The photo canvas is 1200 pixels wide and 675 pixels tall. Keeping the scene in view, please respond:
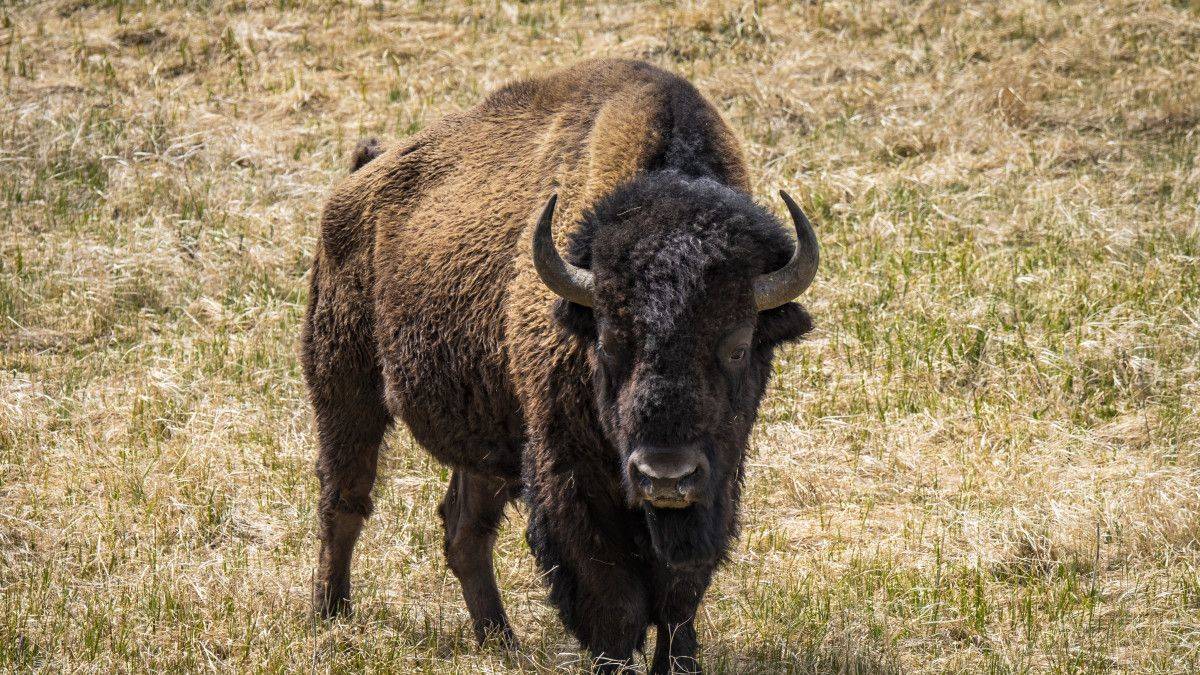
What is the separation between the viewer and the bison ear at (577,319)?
482 cm

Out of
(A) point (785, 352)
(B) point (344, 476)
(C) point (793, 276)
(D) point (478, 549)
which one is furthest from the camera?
(A) point (785, 352)

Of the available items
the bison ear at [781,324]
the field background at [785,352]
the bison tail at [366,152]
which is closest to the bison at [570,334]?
the bison ear at [781,324]

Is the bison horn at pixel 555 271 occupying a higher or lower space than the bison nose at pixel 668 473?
higher

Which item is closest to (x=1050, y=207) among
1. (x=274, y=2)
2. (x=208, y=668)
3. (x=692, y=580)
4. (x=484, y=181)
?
(x=484, y=181)

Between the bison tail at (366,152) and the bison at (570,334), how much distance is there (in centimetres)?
38

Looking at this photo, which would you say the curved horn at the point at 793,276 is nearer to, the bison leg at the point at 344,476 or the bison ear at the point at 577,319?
the bison ear at the point at 577,319

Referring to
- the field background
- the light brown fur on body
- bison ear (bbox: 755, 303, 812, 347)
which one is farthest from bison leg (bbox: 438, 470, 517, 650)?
bison ear (bbox: 755, 303, 812, 347)

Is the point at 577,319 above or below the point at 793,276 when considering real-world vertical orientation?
below

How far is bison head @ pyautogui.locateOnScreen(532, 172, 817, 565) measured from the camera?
437 cm

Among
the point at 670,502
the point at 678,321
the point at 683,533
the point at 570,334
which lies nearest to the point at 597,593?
the point at 683,533

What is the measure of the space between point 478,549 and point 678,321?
2.23 metres

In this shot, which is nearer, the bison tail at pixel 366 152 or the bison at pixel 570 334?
the bison at pixel 570 334

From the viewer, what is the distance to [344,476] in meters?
6.45

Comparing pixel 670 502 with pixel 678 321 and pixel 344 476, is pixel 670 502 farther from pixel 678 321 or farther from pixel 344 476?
pixel 344 476
